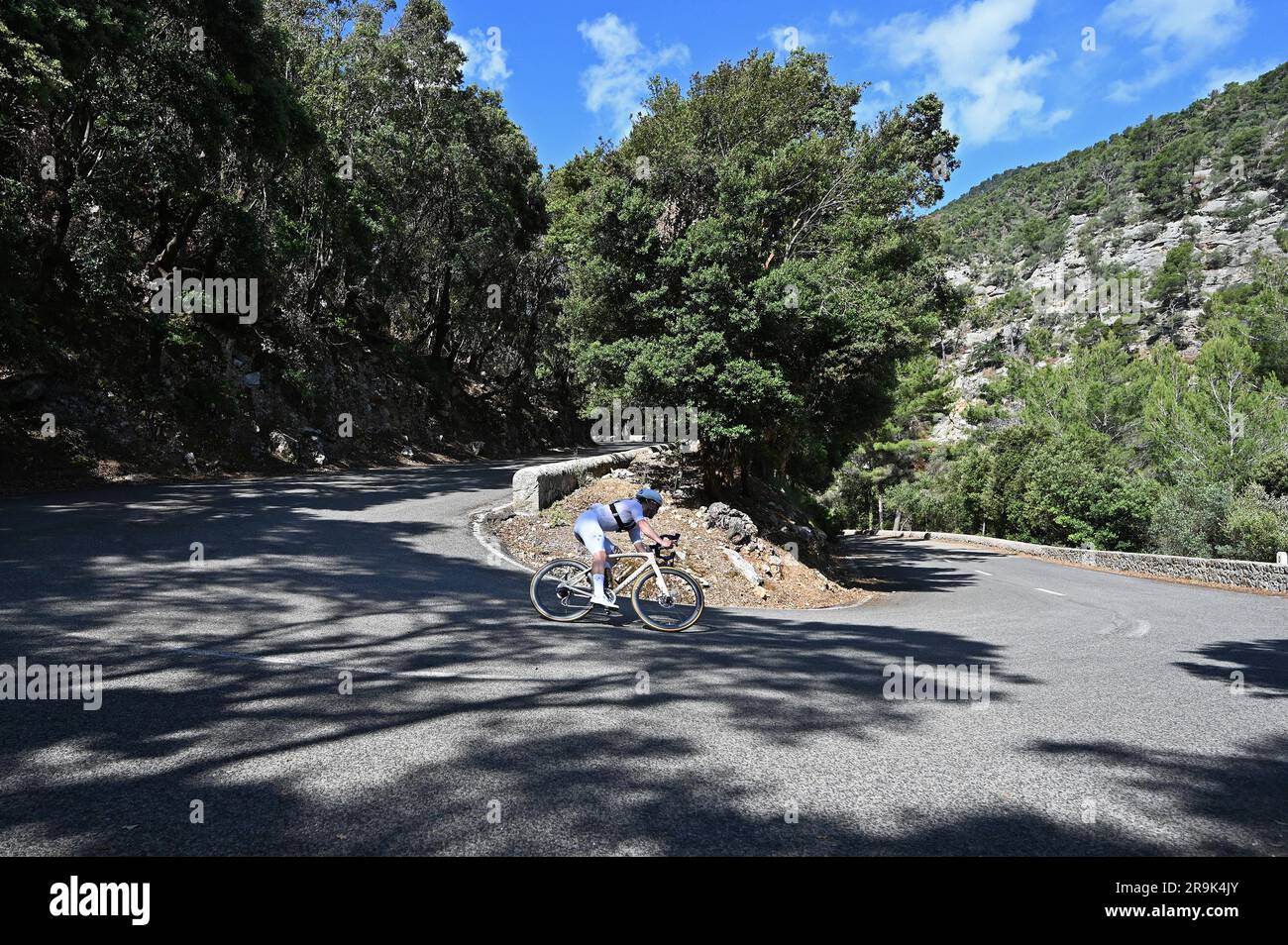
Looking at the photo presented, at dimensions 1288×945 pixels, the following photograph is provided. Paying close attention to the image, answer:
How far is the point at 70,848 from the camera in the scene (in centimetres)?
273

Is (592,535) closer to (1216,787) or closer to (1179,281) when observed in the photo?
(1216,787)

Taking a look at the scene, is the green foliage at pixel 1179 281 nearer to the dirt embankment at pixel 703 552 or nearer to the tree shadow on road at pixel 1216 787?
the dirt embankment at pixel 703 552

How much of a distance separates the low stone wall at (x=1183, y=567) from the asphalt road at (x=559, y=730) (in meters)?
8.24

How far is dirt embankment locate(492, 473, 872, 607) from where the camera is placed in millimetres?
12984

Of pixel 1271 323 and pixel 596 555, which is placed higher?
pixel 1271 323

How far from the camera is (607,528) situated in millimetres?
7734

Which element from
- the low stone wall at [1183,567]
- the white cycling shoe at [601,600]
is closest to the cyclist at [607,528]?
the white cycling shoe at [601,600]

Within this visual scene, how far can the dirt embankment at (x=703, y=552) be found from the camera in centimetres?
1298

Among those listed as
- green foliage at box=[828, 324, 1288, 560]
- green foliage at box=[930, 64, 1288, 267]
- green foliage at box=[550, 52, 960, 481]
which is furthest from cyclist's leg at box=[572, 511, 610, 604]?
green foliage at box=[930, 64, 1288, 267]

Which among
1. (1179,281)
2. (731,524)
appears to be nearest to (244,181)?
(731,524)

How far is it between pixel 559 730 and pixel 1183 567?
21.8 m

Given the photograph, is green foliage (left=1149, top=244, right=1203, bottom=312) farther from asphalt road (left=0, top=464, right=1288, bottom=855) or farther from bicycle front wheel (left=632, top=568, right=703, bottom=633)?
bicycle front wheel (left=632, top=568, right=703, bottom=633)

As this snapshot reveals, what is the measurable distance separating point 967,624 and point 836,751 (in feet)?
26.3
